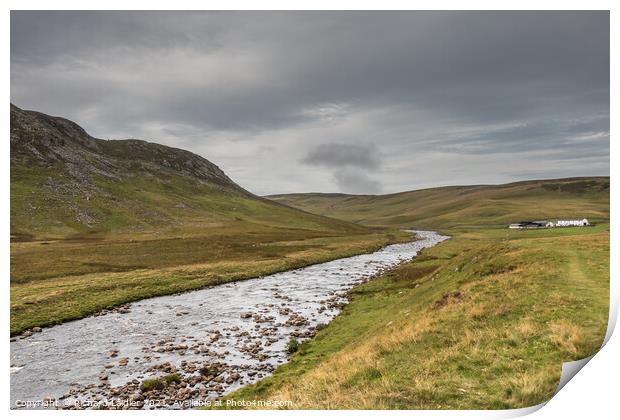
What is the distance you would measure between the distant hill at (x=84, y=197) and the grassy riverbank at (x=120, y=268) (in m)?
15.6

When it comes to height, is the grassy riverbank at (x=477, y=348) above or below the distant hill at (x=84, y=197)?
below

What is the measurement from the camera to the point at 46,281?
43.8 meters

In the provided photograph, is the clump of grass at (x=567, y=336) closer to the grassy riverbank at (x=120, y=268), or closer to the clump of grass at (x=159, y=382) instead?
the clump of grass at (x=159, y=382)

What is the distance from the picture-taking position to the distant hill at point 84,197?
310 ft

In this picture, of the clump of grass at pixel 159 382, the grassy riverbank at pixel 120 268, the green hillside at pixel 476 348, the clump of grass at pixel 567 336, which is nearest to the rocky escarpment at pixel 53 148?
the grassy riverbank at pixel 120 268

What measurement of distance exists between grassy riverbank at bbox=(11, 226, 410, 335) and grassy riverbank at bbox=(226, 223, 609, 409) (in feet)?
81.3

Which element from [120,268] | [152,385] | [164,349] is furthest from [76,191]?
[152,385]

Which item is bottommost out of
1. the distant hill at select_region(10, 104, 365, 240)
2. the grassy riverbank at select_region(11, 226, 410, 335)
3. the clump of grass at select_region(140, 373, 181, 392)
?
the clump of grass at select_region(140, 373, 181, 392)

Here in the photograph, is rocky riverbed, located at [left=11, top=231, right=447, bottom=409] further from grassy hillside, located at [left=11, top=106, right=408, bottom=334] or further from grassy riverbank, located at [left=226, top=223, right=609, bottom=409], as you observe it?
grassy hillside, located at [left=11, top=106, right=408, bottom=334]

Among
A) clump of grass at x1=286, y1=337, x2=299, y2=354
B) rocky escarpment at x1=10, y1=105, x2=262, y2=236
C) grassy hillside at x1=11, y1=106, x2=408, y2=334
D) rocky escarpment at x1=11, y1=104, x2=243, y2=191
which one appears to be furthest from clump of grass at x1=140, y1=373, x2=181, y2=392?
rocky escarpment at x1=11, y1=104, x2=243, y2=191

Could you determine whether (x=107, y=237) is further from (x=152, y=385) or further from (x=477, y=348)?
(x=477, y=348)

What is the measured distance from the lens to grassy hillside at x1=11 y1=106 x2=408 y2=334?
4153cm

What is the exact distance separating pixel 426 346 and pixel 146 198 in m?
153
